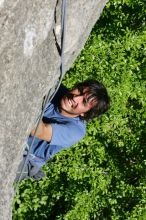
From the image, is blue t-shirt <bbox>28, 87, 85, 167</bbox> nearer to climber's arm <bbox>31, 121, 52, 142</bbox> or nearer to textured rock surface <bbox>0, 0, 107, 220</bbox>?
climber's arm <bbox>31, 121, 52, 142</bbox>

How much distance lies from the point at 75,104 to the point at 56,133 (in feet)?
1.26

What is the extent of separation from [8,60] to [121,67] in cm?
510

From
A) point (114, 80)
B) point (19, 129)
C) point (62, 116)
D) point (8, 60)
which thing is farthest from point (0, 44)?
point (114, 80)

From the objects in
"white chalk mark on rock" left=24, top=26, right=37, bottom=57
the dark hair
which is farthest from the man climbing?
"white chalk mark on rock" left=24, top=26, right=37, bottom=57

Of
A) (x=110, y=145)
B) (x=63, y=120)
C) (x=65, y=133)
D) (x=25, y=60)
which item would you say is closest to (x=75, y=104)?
(x=63, y=120)

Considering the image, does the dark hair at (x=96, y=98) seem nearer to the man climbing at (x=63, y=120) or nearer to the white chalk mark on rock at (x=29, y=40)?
the man climbing at (x=63, y=120)

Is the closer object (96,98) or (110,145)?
(96,98)

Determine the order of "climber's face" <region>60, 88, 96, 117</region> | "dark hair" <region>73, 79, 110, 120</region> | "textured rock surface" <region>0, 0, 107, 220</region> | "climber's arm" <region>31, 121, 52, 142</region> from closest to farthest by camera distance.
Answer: "textured rock surface" <region>0, 0, 107, 220</region> < "climber's arm" <region>31, 121, 52, 142</region> < "climber's face" <region>60, 88, 96, 117</region> < "dark hair" <region>73, 79, 110, 120</region>

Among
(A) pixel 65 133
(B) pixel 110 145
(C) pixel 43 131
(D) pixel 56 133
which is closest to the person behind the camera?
(C) pixel 43 131

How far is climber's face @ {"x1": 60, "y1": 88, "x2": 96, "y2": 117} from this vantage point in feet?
15.1

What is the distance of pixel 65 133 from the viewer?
14.8 feet

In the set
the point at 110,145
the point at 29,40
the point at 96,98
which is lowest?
the point at 110,145

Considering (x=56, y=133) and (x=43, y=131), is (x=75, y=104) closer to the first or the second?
(x=56, y=133)

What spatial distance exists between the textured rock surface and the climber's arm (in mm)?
161
